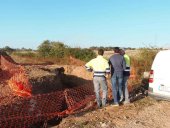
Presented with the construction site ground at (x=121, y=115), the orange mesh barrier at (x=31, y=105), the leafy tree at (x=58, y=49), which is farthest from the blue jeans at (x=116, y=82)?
the leafy tree at (x=58, y=49)

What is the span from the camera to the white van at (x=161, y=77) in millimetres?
11883

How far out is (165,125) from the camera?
10.5 m

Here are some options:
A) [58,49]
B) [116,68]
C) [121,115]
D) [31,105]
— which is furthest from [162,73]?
[58,49]

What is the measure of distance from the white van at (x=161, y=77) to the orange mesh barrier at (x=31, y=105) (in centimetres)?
262

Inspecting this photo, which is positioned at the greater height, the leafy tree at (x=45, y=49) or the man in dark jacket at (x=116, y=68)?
the leafy tree at (x=45, y=49)

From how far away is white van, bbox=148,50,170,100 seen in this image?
11.9m

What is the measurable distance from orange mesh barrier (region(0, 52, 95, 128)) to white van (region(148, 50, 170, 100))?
8.58 ft

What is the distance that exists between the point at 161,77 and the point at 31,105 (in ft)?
14.5

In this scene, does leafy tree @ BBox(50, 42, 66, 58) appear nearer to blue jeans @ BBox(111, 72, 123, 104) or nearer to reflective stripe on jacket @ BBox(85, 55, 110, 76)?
blue jeans @ BBox(111, 72, 123, 104)

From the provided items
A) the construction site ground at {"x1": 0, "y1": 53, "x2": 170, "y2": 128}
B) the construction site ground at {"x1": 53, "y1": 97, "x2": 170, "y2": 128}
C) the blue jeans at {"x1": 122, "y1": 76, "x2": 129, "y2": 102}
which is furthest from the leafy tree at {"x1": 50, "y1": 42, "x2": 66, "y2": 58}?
the construction site ground at {"x1": 53, "y1": 97, "x2": 170, "y2": 128}

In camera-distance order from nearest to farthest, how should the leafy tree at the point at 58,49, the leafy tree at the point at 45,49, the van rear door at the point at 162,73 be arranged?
the van rear door at the point at 162,73 → the leafy tree at the point at 58,49 → the leafy tree at the point at 45,49

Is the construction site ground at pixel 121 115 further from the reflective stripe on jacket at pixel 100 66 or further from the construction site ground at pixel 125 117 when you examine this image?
the reflective stripe on jacket at pixel 100 66

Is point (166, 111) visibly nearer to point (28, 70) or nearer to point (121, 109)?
point (121, 109)

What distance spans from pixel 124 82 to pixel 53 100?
260cm
